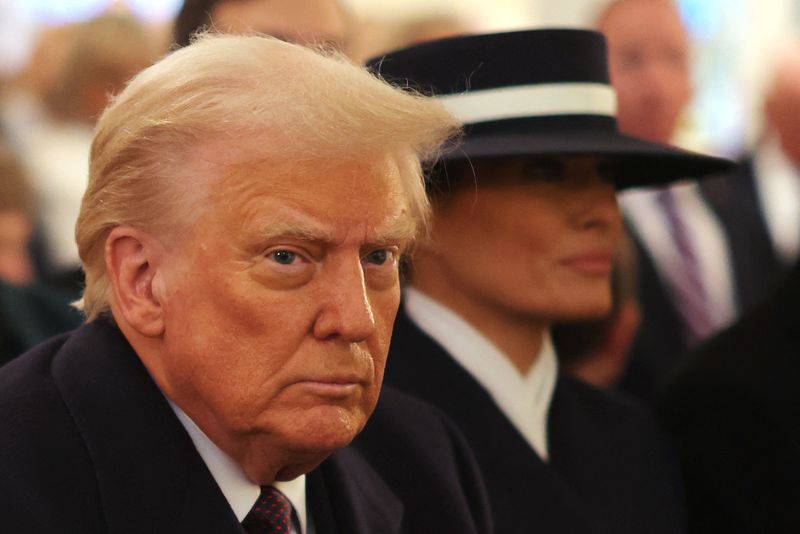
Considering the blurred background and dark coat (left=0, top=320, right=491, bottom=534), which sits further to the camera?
the blurred background

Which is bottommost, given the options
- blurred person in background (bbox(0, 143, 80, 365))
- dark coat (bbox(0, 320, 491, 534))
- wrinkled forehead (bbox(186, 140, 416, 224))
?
dark coat (bbox(0, 320, 491, 534))

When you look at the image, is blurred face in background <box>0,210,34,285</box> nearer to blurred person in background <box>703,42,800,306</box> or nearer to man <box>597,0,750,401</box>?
man <box>597,0,750,401</box>

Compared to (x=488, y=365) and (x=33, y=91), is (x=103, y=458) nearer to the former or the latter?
(x=488, y=365)

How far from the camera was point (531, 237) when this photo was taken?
9.61ft

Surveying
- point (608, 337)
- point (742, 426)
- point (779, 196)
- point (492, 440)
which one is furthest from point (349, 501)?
point (779, 196)

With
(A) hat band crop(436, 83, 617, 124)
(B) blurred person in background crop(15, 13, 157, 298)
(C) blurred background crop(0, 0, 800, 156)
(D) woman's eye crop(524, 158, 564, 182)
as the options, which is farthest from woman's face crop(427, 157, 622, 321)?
(C) blurred background crop(0, 0, 800, 156)

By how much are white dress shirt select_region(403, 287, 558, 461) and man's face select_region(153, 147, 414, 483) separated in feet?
2.95

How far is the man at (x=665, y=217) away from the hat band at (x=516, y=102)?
1552 millimetres

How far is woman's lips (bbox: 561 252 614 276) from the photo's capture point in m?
2.95

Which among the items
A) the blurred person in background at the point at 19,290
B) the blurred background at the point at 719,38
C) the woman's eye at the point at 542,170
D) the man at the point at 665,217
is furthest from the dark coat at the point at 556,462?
the blurred background at the point at 719,38

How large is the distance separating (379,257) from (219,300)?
0.28m

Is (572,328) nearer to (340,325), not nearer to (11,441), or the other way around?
(340,325)

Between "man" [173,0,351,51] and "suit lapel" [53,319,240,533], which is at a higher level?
"man" [173,0,351,51]

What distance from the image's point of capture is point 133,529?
6.61 ft
